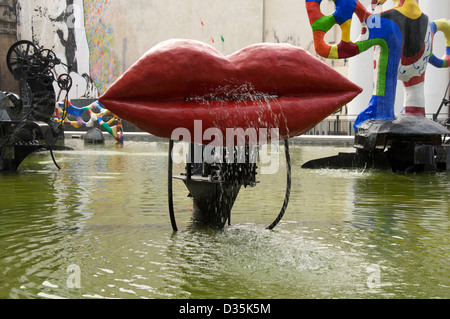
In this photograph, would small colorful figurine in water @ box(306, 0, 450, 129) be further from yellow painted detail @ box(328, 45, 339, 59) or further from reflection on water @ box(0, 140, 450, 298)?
reflection on water @ box(0, 140, 450, 298)

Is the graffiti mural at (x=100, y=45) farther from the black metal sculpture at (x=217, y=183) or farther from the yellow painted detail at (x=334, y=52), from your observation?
the black metal sculpture at (x=217, y=183)

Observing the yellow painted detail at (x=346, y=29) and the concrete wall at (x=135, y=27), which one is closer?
the yellow painted detail at (x=346, y=29)

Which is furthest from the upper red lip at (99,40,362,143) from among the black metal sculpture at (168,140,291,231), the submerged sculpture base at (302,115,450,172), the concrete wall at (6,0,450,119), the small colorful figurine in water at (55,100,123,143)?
the concrete wall at (6,0,450,119)

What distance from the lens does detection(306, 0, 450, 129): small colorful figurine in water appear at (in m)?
8.87

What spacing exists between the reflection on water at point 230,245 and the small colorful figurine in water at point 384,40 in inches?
115

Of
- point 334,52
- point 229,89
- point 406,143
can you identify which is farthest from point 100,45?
point 229,89

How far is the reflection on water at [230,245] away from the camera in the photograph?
2.69 m

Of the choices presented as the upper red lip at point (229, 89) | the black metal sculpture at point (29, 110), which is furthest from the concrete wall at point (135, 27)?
the upper red lip at point (229, 89)

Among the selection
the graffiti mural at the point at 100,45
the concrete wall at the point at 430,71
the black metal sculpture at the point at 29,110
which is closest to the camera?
the black metal sculpture at the point at 29,110

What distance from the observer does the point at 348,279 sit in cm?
282

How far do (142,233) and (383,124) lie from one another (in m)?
5.86

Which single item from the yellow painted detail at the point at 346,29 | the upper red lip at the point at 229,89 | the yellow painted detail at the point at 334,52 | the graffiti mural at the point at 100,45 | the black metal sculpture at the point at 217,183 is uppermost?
the graffiti mural at the point at 100,45

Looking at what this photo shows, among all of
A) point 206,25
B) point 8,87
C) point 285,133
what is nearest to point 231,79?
point 285,133
